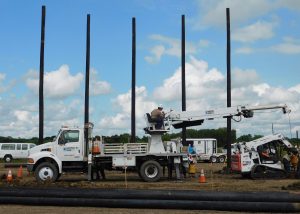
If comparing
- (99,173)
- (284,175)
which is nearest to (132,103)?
(99,173)

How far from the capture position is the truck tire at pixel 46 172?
2288 cm

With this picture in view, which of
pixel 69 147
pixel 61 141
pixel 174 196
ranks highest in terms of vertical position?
pixel 61 141

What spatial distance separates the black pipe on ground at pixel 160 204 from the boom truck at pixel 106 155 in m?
8.65

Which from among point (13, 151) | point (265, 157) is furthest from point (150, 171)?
point (13, 151)

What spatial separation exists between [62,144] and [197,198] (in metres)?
11.0

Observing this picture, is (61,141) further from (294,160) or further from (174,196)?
(294,160)

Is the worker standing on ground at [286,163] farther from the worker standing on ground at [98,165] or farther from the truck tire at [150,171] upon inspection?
the worker standing on ground at [98,165]

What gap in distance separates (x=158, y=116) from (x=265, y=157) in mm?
5645

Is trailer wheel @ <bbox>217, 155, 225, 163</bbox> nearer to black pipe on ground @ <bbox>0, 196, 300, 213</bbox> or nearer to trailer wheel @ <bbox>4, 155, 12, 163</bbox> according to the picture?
trailer wheel @ <bbox>4, 155, 12, 163</bbox>

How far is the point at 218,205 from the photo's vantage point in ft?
42.7

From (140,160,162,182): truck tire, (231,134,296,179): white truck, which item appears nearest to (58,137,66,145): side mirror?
(140,160,162,182): truck tire

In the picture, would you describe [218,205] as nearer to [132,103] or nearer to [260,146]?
[260,146]

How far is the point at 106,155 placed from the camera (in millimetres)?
23812

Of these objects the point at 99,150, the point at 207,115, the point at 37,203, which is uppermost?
the point at 207,115
